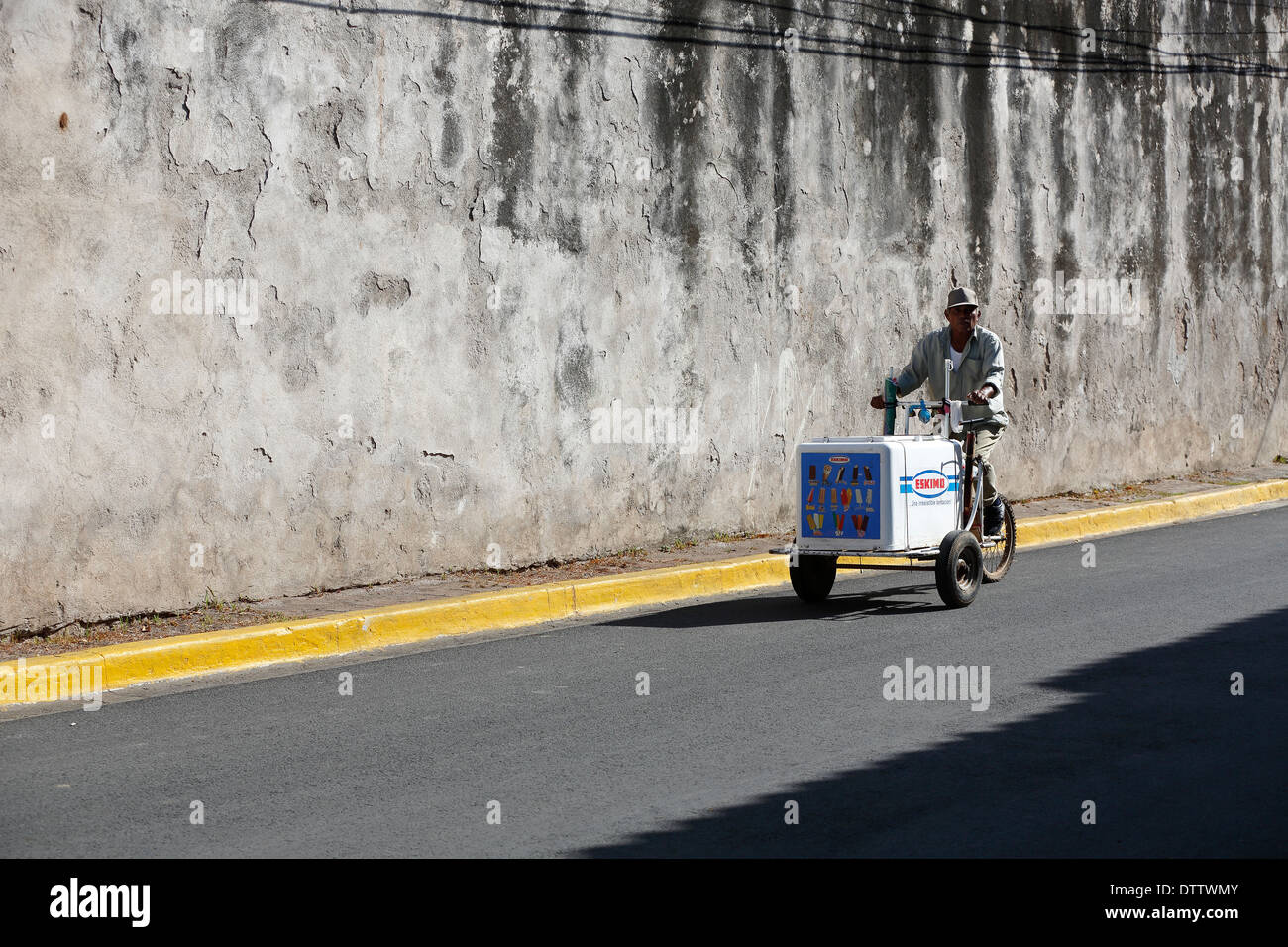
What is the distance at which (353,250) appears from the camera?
10320mm

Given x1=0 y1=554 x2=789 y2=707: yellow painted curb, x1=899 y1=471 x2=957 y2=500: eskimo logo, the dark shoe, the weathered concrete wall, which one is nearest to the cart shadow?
x1=0 y1=554 x2=789 y2=707: yellow painted curb

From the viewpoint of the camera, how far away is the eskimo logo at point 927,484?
380 inches

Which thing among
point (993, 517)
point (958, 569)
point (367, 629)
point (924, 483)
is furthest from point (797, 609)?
point (367, 629)

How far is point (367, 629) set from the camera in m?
9.16

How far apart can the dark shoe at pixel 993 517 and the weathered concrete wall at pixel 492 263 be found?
266 cm

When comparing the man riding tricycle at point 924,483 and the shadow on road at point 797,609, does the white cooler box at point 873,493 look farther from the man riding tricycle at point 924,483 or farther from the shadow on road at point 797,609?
the shadow on road at point 797,609

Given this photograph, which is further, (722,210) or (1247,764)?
(722,210)

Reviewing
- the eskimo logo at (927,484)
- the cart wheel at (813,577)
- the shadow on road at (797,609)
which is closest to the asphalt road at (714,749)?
the shadow on road at (797,609)
